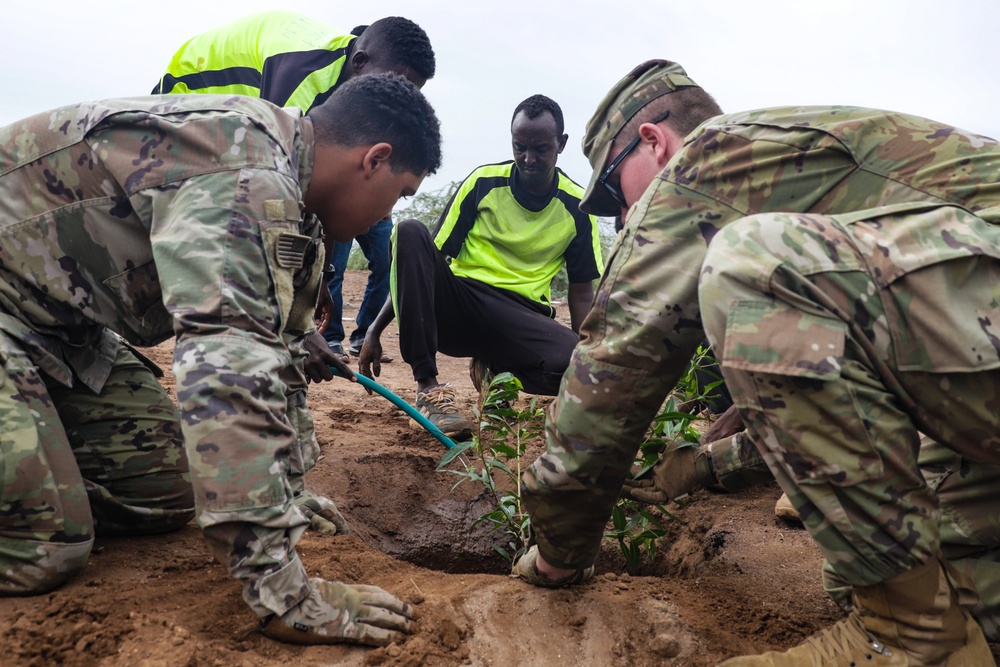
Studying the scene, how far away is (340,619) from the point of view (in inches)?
64.7

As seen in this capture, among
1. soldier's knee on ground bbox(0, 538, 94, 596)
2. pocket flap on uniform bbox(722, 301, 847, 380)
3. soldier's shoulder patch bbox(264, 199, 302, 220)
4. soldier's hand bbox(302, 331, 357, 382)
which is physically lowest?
soldier's knee on ground bbox(0, 538, 94, 596)

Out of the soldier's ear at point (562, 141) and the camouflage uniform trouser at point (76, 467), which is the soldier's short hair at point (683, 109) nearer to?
the camouflage uniform trouser at point (76, 467)

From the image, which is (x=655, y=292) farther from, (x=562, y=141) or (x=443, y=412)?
(x=562, y=141)

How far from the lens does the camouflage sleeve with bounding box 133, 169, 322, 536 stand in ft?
4.98

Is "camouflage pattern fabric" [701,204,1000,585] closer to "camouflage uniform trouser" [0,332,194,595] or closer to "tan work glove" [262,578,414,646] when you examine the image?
"tan work glove" [262,578,414,646]

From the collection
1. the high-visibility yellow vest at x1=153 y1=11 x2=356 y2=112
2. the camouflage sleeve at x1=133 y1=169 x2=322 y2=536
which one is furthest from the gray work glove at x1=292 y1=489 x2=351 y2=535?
the high-visibility yellow vest at x1=153 y1=11 x2=356 y2=112

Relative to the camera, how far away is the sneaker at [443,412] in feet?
11.4

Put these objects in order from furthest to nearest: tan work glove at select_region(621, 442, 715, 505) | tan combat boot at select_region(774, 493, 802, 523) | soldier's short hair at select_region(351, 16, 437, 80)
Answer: soldier's short hair at select_region(351, 16, 437, 80) → tan combat boot at select_region(774, 493, 802, 523) → tan work glove at select_region(621, 442, 715, 505)

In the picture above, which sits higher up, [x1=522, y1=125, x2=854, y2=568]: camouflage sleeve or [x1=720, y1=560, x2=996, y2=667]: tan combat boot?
[x1=522, y1=125, x2=854, y2=568]: camouflage sleeve

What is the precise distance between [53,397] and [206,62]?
1.93 m

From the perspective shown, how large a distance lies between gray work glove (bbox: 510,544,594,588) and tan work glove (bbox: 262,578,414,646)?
0.37m

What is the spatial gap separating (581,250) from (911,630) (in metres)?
3.17

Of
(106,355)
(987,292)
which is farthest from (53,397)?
(987,292)

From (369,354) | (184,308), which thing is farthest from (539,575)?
(369,354)
